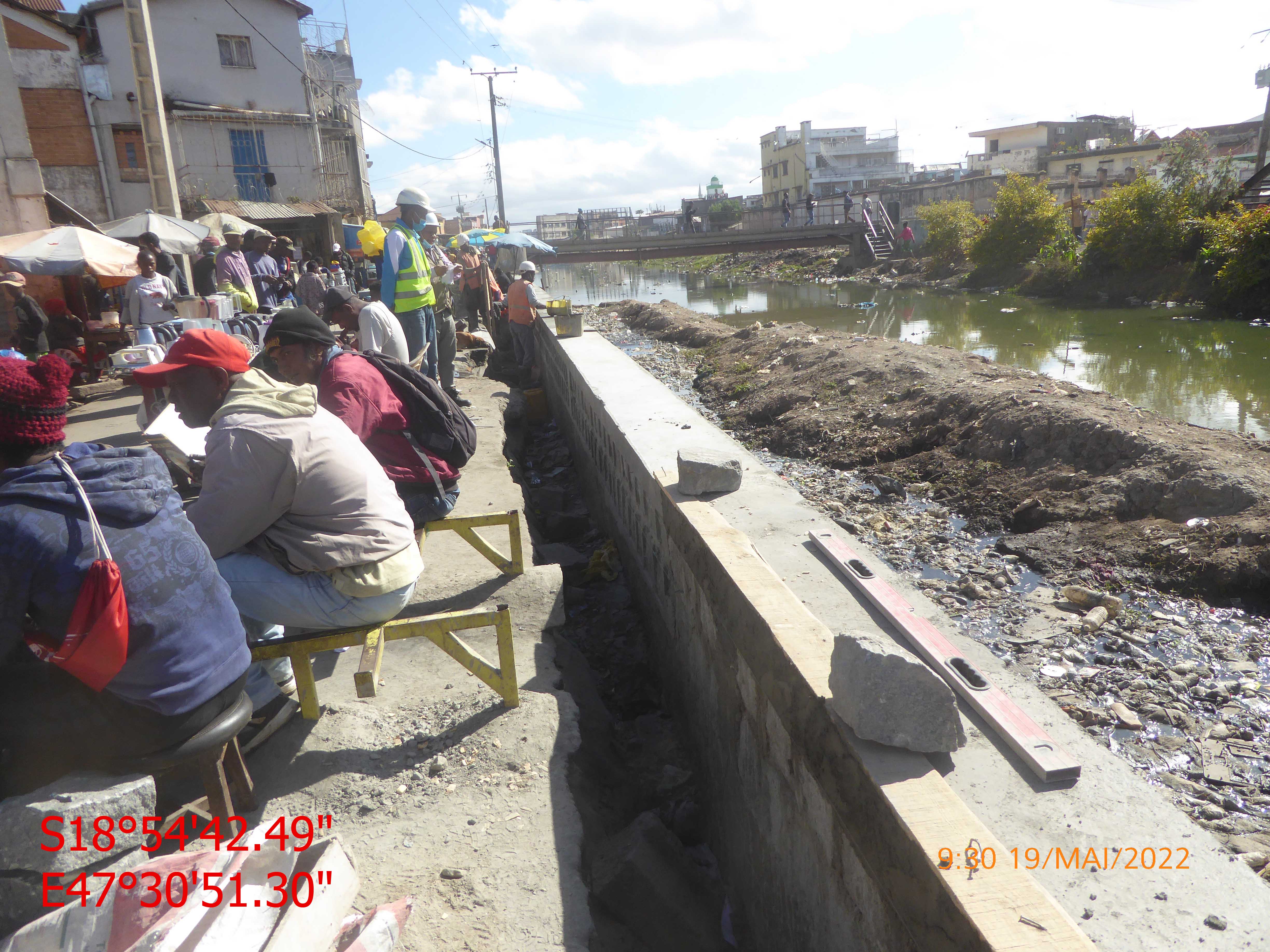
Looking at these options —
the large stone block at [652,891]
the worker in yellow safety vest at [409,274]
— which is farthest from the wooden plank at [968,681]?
the worker in yellow safety vest at [409,274]

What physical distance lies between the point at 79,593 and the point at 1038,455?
6721 millimetres

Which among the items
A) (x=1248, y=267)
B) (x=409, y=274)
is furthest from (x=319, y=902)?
(x=1248, y=267)

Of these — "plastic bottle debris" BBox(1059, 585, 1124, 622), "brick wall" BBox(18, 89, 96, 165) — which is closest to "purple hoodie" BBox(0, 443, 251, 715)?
"plastic bottle debris" BBox(1059, 585, 1124, 622)

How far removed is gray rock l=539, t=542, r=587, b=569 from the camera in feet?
19.6

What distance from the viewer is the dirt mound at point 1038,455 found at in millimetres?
4922

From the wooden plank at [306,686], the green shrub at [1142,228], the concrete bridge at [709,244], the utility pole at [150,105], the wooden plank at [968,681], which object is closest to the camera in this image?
the wooden plank at [968,681]

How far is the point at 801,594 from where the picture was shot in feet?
10.8

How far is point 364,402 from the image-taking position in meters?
3.28

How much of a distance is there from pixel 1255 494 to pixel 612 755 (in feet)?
14.6

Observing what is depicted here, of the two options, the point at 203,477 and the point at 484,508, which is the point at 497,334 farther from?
the point at 203,477

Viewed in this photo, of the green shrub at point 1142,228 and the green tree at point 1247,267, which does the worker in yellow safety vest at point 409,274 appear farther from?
the green shrub at point 1142,228

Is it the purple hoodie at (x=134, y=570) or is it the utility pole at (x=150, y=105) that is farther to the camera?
the utility pole at (x=150, y=105)

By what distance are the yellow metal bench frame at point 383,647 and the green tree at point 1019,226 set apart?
2481 centimetres

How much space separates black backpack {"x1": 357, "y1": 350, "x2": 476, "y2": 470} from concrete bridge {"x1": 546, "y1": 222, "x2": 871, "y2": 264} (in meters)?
27.7
